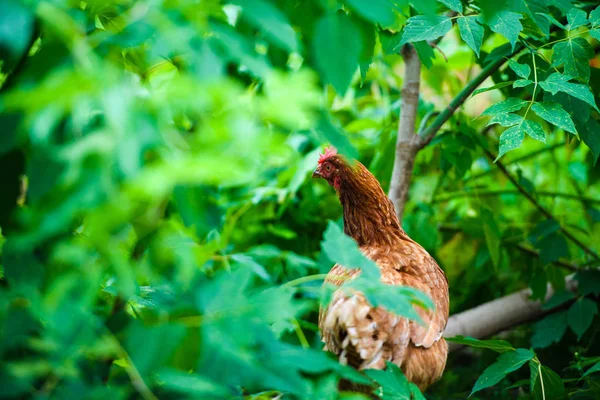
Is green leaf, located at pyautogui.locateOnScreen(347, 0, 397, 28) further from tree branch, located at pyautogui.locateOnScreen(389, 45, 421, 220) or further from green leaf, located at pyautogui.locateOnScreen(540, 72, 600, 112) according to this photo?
tree branch, located at pyautogui.locateOnScreen(389, 45, 421, 220)

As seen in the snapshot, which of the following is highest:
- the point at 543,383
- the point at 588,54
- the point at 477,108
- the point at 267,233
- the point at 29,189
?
the point at 29,189

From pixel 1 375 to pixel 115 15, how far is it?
50 centimetres

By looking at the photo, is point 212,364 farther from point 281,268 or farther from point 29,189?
point 281,268

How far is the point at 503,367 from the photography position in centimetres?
120

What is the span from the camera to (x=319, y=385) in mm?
673

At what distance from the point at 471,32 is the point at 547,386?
73cm

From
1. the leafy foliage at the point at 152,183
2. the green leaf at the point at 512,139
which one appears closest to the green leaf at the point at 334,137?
the leafy foliage at the point at 152,183

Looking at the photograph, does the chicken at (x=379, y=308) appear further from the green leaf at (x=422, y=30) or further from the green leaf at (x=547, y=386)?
the green leaf at (x=422, y=30)

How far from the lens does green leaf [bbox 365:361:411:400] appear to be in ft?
2.85

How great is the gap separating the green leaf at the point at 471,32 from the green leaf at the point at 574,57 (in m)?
0.19

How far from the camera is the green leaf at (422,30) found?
1168mm

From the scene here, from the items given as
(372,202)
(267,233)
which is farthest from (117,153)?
(267,233)

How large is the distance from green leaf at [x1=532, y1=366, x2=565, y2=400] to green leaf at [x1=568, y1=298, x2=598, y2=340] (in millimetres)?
591

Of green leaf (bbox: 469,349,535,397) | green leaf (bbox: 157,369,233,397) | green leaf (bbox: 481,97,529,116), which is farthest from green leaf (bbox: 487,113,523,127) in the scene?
green leaf (bbox: 157,369,233,397)
